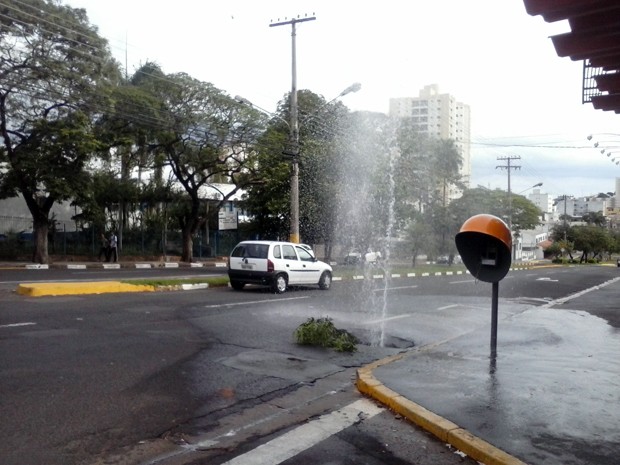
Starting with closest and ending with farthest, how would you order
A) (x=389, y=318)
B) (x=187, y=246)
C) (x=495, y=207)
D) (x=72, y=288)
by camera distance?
(x=389, y=318) < (x=72, y=288) < (x=187, y=246) < (x=495, y=207)

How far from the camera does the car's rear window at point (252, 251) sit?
1766cm

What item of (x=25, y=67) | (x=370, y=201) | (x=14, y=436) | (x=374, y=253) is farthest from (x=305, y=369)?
(x=374, y=253)

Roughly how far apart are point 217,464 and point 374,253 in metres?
36.3

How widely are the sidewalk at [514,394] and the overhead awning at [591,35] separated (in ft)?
11.1

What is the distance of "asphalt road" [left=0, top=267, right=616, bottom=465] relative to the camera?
4.84 m

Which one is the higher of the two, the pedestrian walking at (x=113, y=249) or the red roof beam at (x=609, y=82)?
the red roof beam at (x=609, y=82)

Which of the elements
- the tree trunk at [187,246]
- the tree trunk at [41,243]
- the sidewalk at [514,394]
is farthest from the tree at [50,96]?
the sidewalk at [514,394]

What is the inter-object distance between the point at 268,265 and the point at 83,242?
68.1ft

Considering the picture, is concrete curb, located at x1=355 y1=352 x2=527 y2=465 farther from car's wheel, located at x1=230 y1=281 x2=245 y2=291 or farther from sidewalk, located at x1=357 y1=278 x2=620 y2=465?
car's wheel, located at x1=230 y1=281 x2=245 y2=291

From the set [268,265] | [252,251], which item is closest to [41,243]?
[252,251]

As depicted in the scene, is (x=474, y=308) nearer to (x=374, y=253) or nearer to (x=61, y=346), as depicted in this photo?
(x=61, y=346)

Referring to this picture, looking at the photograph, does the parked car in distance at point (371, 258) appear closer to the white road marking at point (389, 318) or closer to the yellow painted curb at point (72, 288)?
the yellow painted curb at point (72, 288)

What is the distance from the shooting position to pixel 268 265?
17422 mm

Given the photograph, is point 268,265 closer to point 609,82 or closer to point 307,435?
point 609,82
